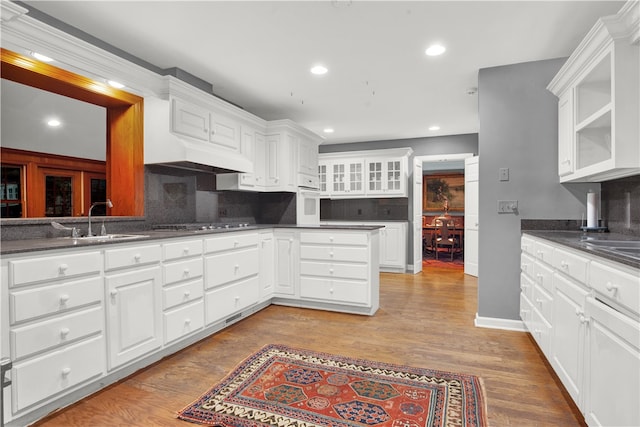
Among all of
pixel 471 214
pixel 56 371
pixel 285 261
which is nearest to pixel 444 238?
pixel 471 214

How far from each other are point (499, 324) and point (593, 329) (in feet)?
5.98

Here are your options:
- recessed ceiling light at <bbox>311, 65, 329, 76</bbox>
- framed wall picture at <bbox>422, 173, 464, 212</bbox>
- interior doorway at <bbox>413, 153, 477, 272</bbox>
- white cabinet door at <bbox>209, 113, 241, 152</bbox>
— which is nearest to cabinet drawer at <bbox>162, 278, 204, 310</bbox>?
white cabinet door at <bbox>209, 113, 241, 152</bbox>

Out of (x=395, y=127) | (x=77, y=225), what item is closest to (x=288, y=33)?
(x=77, y=225)

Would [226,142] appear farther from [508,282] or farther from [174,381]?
Result: [508,282]

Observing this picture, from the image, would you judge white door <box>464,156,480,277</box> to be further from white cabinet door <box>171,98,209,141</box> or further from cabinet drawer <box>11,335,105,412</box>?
cabinet drawer <box>11,335,105,412</box>

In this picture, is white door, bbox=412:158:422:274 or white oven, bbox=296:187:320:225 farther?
white door, bbox=412:158:422:274

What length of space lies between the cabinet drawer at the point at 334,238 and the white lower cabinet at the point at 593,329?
162cm

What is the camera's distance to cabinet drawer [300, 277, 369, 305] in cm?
353

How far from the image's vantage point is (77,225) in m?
2.52

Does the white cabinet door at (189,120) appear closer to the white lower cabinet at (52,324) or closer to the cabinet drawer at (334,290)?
the white lower cabinet at (52,324)

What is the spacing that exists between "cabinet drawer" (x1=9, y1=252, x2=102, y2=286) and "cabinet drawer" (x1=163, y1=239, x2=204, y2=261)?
20.4 inches

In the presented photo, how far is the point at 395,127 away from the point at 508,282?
3220 mm

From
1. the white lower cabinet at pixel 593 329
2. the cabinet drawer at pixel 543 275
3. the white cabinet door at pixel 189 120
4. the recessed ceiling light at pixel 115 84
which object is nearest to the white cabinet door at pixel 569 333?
the white lower cabinet at pixel 593 329

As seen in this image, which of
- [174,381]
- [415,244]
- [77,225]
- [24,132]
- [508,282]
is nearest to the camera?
[174,381]
